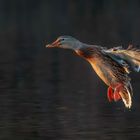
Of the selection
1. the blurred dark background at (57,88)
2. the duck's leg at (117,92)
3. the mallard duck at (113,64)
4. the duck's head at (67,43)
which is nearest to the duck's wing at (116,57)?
the mallard duck at (113,64)

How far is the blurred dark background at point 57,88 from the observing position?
988cm

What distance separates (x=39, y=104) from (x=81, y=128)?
1866mm

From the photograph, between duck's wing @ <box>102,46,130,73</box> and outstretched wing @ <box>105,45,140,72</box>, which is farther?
duck's wing @ <box>102,46,130,73</box>

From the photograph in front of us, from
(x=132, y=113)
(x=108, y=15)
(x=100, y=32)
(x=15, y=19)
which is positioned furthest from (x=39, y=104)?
(x=108, y=15)

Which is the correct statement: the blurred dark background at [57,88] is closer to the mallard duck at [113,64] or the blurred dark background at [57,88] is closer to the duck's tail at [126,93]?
the duck's tail at [126,93]

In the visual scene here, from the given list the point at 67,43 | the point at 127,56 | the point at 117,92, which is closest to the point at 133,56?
the point at 127,56

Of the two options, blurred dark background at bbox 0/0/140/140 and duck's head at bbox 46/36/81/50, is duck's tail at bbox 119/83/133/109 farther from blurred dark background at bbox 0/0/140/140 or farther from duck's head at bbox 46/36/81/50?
blurred dark background at bbox 0/0/140/140

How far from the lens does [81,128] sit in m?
9.97

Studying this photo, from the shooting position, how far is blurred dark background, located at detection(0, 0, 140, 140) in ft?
32.4

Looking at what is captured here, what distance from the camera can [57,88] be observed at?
1338 cm

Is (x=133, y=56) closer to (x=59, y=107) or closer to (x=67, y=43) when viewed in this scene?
(x=67, y=43)

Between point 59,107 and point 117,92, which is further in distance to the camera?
point 59,107

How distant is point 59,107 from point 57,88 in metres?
1.93

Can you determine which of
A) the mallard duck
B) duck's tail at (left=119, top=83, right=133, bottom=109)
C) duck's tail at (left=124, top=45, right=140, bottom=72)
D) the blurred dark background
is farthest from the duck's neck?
the blurred dark background
